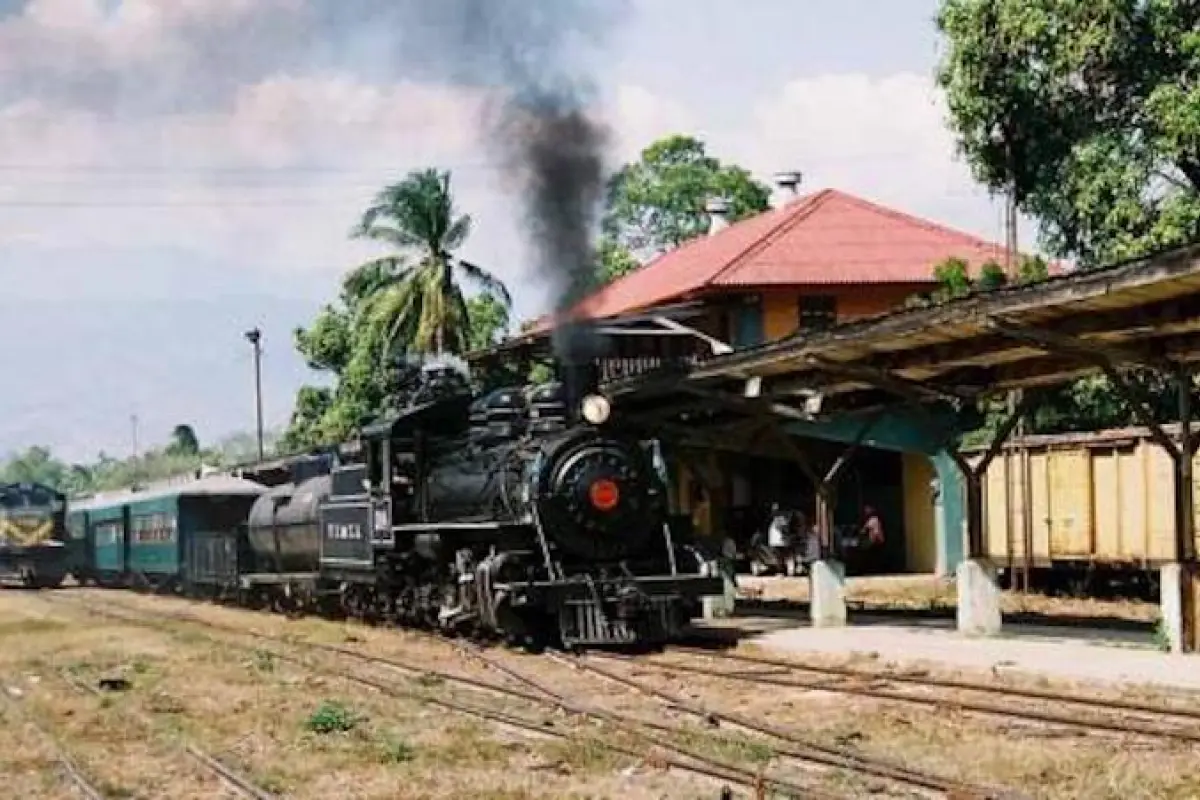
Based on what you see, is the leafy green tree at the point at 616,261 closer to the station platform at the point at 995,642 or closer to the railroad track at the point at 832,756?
the station platform at the point at 995,642

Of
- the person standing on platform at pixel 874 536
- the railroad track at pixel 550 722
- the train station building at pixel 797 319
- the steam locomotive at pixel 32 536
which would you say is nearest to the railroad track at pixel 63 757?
the railroad track at pixel 550 722

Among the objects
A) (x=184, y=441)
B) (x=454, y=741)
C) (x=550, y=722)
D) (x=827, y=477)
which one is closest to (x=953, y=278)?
(x=827, y=477)

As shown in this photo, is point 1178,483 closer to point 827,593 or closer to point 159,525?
point 827,593

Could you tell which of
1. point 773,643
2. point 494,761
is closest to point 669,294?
point 773,643

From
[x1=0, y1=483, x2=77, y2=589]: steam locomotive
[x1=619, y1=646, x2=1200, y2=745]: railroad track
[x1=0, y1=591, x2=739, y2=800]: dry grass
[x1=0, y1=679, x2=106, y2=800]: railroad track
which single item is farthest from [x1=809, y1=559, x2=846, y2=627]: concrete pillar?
[x1=0, y1=483, x2=77, y2=589]: steam locomotive

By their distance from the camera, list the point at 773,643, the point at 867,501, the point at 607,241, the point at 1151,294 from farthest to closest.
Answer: the point at 607,241
the point at 867,501
the point at 773,643
the point at 1151,294

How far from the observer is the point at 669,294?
120 ft

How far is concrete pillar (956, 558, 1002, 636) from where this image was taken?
18344 millimetres

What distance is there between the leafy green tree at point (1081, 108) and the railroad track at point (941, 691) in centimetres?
1075

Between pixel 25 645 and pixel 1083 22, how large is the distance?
17.3 m

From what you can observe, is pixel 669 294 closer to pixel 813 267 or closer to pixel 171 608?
pixel 813 267

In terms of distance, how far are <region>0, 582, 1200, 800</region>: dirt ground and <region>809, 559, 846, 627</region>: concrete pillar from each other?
13.0ft

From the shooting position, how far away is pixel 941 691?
1393 centimetres

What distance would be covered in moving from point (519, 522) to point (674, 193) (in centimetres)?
4489
